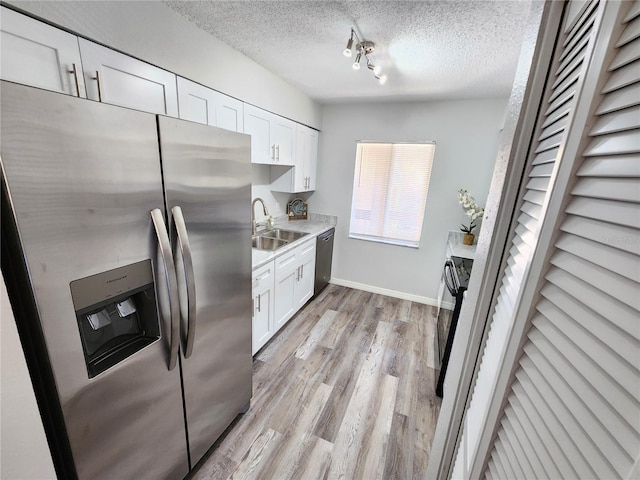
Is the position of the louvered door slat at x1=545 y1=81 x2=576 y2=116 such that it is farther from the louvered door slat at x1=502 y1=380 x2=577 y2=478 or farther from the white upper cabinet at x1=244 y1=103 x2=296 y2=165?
the white upper cabinet at x1=244 y1=103 x2=296 y2=165

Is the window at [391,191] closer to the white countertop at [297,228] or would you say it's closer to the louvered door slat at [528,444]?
the white countertop at [297,228]

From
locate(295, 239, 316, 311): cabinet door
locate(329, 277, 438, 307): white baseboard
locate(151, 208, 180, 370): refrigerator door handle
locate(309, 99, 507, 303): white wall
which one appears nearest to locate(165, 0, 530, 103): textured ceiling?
locate(309, 99, 507, 303): white wall

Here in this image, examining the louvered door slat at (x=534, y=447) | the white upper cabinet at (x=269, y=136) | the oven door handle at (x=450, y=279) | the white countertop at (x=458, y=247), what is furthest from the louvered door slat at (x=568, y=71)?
the white countertop at (x=458, y=247)

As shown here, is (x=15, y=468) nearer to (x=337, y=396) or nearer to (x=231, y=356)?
(x=231, y=356)

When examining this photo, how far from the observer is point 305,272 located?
2.94m

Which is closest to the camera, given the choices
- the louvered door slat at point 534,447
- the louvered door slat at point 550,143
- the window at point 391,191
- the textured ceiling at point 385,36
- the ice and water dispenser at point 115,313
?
the louvered door slat at point 534,447

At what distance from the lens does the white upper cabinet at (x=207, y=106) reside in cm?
156

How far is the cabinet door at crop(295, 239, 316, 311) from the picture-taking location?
2.80 metres

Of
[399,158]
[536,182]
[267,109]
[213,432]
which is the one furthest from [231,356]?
[399,158]

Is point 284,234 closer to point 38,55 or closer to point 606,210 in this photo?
point 38,55

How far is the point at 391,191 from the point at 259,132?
181 centimetres

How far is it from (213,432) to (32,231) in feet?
4.52

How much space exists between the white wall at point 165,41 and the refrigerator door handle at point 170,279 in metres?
0.86

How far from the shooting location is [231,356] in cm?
153
